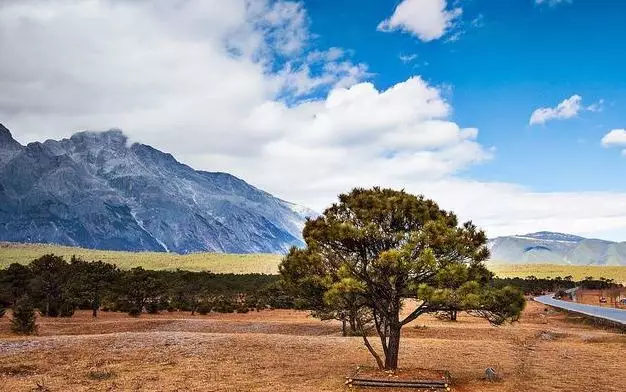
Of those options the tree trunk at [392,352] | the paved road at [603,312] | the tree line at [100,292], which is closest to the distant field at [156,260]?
the tree line at [100,292]

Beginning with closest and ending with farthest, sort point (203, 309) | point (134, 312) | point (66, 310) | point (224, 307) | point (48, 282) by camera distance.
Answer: point (66, 310) → point (48, 282) → point (134, 312) → point (203, 309) → point (224, 307)

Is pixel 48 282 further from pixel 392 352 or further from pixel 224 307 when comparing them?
pixel 392 352

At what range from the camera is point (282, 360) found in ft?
88.8

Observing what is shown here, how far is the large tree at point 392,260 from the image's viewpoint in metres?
19.5

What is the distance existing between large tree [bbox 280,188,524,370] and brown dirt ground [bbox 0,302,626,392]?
131 inches

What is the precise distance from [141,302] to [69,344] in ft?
106

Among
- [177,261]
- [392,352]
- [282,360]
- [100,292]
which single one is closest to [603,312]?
[282,360]

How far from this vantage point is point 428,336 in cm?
3953

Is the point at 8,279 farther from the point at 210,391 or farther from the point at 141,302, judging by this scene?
the point at 210,391

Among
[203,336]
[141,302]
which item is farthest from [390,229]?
[141,302]

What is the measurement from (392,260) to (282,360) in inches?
439

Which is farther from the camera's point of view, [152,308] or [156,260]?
[156,260]

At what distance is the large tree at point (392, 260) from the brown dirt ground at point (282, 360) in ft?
10.9

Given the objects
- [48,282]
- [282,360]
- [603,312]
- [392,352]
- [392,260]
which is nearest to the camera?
[392,260]
